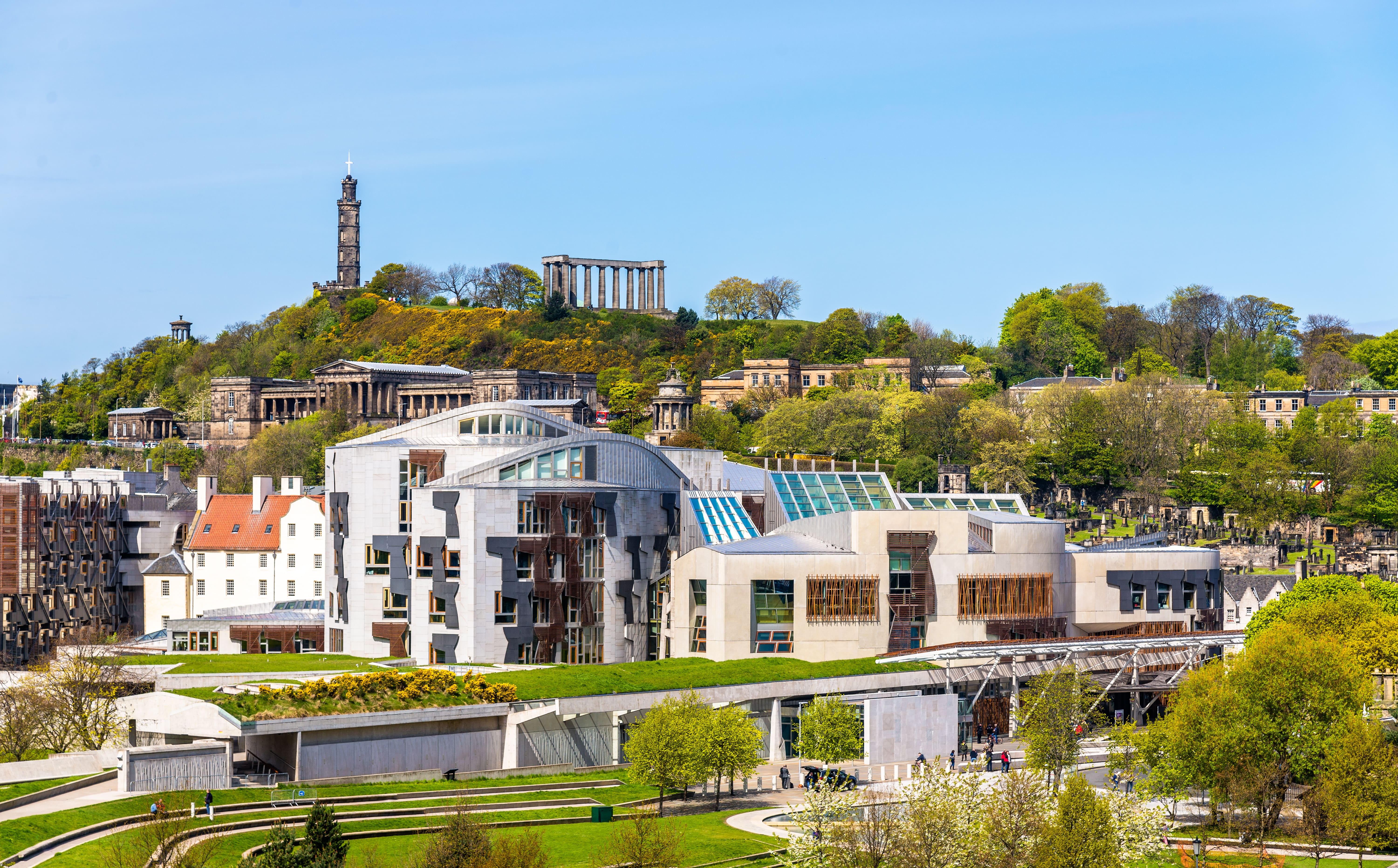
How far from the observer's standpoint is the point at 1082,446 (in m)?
165

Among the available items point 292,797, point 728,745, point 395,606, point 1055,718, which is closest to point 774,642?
point 1055,718

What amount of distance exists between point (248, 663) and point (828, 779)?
2755 cm

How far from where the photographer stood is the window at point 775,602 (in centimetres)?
8362

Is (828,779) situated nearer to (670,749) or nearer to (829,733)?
(829,733)

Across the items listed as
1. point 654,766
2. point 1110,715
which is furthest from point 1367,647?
point 654,766

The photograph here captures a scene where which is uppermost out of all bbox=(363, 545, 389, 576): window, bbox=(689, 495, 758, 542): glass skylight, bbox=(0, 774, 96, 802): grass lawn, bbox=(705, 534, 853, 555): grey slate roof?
bbox=(689, 495, 758, 542): glass skylight

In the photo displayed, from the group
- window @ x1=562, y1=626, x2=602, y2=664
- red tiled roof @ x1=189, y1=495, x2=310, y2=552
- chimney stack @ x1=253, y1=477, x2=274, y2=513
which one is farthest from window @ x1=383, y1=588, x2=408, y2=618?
chimney stack @ x1=253, y1=477, x2=274, y2=513

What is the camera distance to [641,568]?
90062 mm

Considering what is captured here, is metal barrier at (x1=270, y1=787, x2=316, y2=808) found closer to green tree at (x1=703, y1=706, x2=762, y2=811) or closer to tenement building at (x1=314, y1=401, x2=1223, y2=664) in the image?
green tree at (x1=703, y1=706, x2=762, y2=811)

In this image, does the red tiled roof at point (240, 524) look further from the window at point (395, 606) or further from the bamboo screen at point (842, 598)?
the bamboo screen at point (842, 598)

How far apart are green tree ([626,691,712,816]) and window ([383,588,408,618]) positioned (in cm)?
2603

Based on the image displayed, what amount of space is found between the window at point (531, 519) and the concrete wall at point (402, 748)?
55.8 ft

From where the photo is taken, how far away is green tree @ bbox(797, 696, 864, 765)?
71.3 m

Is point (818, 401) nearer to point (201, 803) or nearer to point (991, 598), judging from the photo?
point (991, 598)
